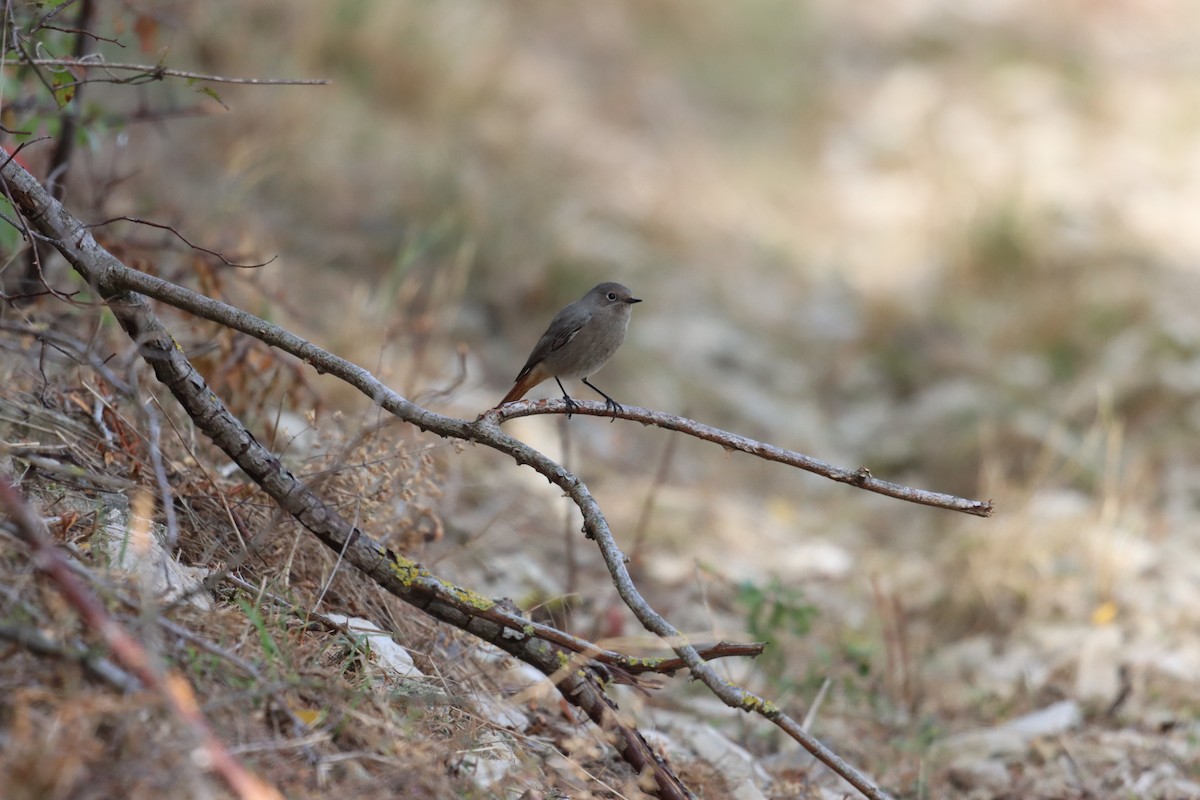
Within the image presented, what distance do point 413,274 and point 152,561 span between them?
467 centimetres

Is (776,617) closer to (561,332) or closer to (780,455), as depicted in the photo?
(561,332)

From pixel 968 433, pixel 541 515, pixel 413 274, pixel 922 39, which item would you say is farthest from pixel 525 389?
pixel 922 39

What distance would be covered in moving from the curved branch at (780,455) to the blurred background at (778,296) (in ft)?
2.01

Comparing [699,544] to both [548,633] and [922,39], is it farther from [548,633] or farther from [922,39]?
[922,39]

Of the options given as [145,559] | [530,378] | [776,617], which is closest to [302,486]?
[145,559]

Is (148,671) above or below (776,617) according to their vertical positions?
below

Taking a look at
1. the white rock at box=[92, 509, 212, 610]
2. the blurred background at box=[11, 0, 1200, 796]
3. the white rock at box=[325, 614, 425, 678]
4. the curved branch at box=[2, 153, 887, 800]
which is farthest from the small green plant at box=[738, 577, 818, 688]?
the white rock at box=[92, 509, 212, 610]

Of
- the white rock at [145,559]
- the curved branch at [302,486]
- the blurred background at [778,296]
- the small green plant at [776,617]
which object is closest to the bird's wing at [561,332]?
the blurred background at [778,296]

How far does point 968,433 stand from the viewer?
658 centimetres

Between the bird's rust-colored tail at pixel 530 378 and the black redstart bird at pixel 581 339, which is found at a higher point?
the black redstart bird at pixel 581 339

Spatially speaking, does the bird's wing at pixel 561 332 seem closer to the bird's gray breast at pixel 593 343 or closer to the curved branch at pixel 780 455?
the bird's gray breast at pixel 593 343

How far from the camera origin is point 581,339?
427 cm

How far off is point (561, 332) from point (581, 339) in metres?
0.09

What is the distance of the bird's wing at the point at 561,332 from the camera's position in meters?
4.29
